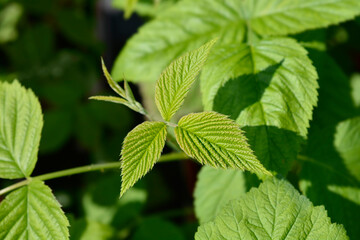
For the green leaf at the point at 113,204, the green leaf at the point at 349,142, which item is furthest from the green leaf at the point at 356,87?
the green leaf at the point at 113,204

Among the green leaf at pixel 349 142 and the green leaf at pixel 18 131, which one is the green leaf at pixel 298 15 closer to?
the green leaf at pixel 349 142

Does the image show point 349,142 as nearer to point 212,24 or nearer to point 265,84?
point 265,84

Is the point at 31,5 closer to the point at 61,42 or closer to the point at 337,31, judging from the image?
the point at 61,42

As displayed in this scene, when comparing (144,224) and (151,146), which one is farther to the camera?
(144,224)

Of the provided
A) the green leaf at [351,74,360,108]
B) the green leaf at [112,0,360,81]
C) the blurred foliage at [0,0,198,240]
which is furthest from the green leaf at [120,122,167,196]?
the green leaf at [351,74,360,108]

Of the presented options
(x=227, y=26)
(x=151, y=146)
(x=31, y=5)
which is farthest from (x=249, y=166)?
(x=31, y=5)

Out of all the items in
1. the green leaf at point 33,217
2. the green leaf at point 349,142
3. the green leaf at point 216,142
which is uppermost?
the green leaf at point 216,142
